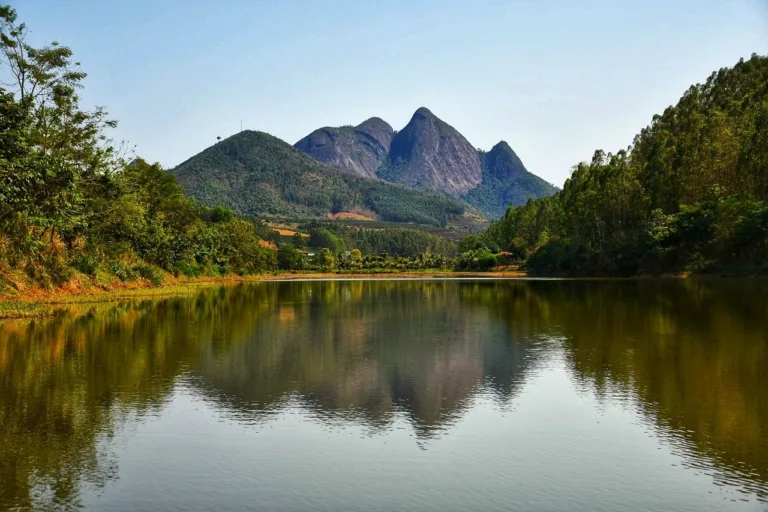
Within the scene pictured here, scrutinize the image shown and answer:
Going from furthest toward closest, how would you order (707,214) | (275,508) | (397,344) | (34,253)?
(707,214)
(34,253)
(397,344)
(275,508)

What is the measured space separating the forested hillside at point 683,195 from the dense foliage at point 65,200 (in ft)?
234

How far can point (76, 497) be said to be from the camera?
414 inches

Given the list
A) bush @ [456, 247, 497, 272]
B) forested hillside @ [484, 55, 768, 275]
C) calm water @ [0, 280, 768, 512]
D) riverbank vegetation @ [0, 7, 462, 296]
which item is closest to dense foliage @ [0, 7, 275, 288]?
riverbank vegetation @ [0, 7, 462, 296]

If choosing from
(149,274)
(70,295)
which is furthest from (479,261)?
(70,295)

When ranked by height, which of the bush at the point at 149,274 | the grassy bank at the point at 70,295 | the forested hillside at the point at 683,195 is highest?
the forested hillside at the point at 683,195

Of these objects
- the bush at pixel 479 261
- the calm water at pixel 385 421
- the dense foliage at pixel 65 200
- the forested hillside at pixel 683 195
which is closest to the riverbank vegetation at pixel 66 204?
the dense foliage at pixel 65 200

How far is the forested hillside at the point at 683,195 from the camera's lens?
90250mm

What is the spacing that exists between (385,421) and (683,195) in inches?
4166

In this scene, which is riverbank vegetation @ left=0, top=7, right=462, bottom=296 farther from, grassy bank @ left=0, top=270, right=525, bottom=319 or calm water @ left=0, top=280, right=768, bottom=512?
calm water @ left=0, top=280, right=768, bottom=512

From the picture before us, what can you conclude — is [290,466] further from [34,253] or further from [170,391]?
[34,253]

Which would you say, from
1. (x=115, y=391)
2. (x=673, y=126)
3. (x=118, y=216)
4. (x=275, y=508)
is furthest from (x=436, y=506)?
(x=673, y=126)

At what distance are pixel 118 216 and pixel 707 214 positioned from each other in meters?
77.3

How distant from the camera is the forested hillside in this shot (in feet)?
296

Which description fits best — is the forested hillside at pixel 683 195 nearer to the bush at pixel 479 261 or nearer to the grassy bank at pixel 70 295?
the bush at pixel 479 261
